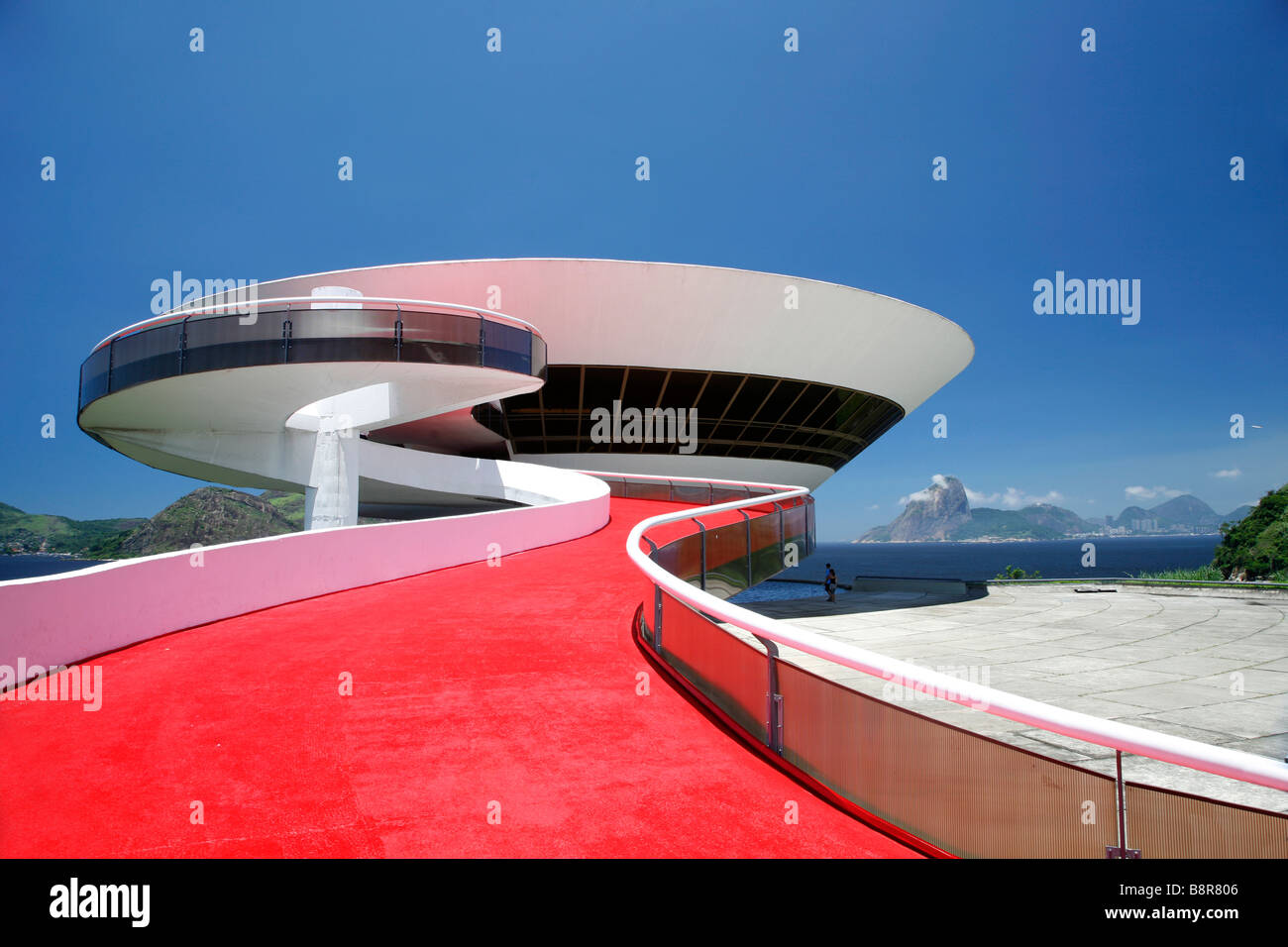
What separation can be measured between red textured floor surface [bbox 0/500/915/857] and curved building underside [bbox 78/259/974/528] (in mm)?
10955

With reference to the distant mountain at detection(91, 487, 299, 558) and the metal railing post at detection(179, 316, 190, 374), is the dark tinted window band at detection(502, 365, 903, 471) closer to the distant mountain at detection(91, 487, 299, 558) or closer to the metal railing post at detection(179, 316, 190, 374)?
the metal railing post at detection(179, 316, 190, 374)

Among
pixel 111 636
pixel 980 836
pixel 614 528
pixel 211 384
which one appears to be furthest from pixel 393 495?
pixel 980 836

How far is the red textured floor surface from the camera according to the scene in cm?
336

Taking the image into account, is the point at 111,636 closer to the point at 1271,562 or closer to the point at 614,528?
the point at 614,528

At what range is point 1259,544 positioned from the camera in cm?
4288

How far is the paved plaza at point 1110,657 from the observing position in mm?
9352

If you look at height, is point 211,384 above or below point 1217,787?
above

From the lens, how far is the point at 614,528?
16.7m

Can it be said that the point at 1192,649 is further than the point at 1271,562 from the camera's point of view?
No

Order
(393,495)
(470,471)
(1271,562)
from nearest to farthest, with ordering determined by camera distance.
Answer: (470,471)
(393,495)
(1271,562)

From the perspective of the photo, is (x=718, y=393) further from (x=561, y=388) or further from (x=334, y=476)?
(x=334, y=476)

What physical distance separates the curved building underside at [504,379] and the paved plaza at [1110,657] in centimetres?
797
